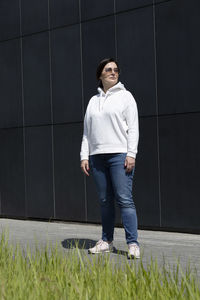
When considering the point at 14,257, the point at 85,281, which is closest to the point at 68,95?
the point at 14,257

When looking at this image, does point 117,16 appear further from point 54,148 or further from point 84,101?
point 54,148

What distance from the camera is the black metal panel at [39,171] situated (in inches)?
432

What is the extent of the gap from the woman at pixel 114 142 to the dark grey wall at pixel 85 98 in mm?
2191

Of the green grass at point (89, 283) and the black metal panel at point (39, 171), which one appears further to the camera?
the black metal panel at point (39, 171)

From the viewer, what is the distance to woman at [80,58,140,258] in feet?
21.2

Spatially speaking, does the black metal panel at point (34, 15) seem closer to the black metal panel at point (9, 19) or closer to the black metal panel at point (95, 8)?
the black metal panel at point (9, 19)

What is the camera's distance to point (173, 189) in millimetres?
8828

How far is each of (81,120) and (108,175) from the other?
12.3ft

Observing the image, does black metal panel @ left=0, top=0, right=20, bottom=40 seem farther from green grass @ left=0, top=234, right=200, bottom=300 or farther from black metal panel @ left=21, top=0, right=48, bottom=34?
green grass @ left=0, top=234, right=200, bottom=300

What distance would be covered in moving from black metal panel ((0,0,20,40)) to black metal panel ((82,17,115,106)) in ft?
5.99

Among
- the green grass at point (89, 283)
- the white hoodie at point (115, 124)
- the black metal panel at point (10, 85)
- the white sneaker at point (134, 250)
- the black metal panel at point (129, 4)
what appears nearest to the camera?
the green grass at point (89, 283)

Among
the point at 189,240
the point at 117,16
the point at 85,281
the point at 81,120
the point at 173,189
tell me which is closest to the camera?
the point at 85,281

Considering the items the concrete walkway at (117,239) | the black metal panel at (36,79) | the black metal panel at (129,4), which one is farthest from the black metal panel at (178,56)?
the black metal panel at (36,79)

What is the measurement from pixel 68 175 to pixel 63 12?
8.67 feet
